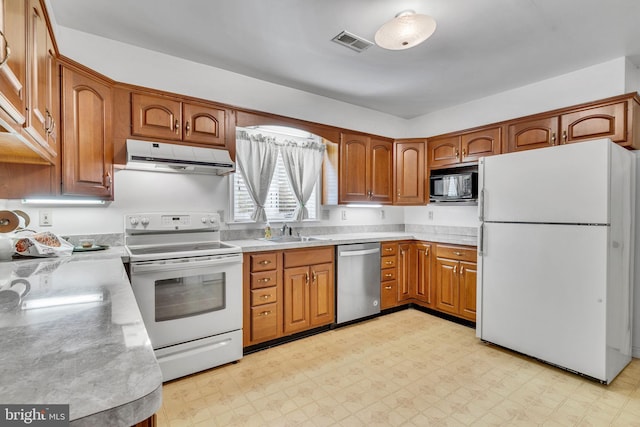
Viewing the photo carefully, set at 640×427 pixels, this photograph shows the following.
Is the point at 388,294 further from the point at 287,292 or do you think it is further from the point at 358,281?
the point at 287,292

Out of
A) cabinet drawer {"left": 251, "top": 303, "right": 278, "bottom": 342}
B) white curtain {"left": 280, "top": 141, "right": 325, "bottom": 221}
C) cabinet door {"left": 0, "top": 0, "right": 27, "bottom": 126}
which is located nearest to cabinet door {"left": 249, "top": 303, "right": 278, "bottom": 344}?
cabinet drawer {"left": 251, "top": 303, "right": 278, "bottom": 342}

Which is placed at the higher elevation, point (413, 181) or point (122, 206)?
point (413, 181)

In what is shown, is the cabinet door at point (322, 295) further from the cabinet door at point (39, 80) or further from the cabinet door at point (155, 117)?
the cabinet door at point (39, 80)

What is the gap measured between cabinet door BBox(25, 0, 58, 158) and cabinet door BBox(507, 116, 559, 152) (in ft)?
12.3

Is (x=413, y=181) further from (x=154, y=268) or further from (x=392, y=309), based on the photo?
(x=154, y=268)

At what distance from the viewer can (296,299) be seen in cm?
298

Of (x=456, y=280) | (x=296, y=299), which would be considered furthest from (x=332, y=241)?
(x=456, y=280)

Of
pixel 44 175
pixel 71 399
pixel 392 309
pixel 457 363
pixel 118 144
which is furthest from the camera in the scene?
pixel 392 309

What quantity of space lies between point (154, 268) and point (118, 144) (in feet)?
3.27

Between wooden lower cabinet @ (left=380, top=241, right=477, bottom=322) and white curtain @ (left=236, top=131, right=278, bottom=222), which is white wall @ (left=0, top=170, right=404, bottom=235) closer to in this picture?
white curtain @ (left=236, top=131, right=278, bottom=222)

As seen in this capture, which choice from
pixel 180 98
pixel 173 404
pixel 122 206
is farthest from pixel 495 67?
pixel 173 404

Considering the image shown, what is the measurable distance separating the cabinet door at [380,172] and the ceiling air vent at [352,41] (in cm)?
152

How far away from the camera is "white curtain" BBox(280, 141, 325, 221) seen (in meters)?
3.54

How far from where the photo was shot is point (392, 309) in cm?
382
